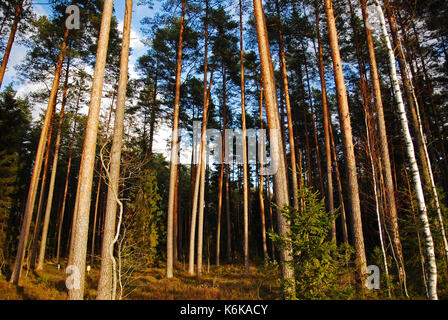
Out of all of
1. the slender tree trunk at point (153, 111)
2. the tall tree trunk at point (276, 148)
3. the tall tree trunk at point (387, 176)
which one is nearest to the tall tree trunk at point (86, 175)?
the tall tree trunk at point (276, 148)

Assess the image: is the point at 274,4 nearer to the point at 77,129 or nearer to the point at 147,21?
the point at 147,21

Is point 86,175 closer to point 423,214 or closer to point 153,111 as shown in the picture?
point 423,214

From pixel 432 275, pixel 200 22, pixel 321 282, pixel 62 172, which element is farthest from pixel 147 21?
pixel 62 172

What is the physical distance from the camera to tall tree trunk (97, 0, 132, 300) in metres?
5.22

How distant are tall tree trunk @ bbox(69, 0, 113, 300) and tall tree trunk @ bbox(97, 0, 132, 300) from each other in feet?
1.74

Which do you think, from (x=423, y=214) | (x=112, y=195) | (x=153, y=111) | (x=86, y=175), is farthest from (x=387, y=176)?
(x=153, y=111)

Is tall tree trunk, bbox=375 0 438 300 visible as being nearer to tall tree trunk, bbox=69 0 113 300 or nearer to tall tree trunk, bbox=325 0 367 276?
tall tree trunk, bbox=325 0 367 276

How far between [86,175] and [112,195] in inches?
35.4

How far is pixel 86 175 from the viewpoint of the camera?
16.7 ft

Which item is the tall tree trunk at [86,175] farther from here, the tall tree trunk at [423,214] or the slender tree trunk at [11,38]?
the tall tree trunk at [423,214]

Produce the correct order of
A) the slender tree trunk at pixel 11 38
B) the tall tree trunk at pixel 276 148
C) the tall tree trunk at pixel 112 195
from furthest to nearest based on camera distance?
the slender tree trunk at pixel 11 38 < the tall tree trunk at pixel 112 195 < the tall tree trunk at pixel 276 148

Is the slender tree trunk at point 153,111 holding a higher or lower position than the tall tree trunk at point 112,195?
higher

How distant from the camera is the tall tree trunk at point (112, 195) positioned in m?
5.22

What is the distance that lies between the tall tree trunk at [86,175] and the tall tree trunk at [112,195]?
1.74 ft
